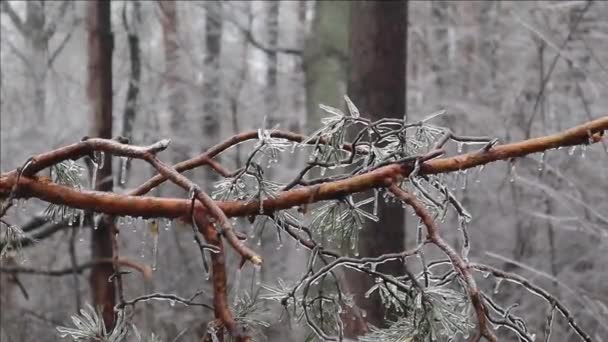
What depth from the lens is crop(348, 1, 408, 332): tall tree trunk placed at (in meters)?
2.90

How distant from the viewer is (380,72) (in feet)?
9.79

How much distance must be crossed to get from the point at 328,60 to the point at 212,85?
2.71 metres

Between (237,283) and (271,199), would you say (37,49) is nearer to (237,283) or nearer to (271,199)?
(271,199)

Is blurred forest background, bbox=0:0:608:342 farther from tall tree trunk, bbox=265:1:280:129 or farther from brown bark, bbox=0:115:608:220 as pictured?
brown bark, bbox=0:115:608:220

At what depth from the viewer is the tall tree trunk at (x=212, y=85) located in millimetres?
6555

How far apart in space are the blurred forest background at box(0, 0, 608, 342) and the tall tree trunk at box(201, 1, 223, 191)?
0.8 inches

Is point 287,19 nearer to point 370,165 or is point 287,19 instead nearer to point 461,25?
point 461,25

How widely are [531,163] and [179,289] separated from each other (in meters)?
2.75

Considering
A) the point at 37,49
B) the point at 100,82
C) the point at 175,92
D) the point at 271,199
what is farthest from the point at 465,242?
the point at 175,92

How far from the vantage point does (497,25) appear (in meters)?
6.38

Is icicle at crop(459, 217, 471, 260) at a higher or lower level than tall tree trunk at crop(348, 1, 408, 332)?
lower

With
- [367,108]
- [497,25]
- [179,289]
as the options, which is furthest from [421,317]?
[497,25]

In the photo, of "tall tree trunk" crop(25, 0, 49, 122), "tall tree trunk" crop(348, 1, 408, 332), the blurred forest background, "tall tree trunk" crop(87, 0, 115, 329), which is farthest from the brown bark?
"tall tree trunk" crop(25, 0, 49, 122)

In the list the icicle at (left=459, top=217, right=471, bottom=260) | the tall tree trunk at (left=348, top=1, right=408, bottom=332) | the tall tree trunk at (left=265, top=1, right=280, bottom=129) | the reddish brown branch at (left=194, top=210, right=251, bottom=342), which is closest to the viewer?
the reddish brown branch at (left=194, top=210, right=251, bottom=342)
